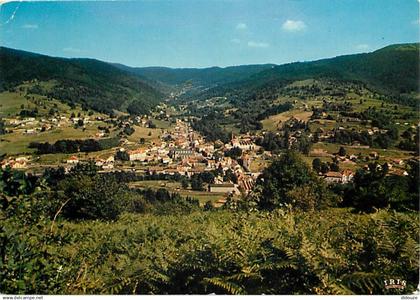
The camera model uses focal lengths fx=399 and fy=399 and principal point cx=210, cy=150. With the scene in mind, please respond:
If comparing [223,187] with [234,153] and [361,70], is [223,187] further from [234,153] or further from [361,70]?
[361,70]

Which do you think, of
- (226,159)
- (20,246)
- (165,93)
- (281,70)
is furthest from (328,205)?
(20,246)

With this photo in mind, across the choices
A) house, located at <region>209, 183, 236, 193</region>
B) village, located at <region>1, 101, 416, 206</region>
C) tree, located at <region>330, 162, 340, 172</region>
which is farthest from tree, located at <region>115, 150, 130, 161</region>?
tree, located at <region>330, 162, 340, 172</region>

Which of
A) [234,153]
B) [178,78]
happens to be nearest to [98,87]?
[178,78]

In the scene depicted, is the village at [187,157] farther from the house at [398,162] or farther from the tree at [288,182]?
the tree at [288,182]

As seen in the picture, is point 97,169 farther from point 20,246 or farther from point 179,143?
point 20,246

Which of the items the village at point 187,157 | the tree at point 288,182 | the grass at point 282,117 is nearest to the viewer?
the village at point 187,157

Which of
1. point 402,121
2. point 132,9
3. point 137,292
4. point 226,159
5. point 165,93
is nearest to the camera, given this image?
point 137,292

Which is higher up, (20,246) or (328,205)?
(20,246)

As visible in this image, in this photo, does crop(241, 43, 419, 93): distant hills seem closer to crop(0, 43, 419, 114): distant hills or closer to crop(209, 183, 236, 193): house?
crop(0, 43, 419, 114): distant hills

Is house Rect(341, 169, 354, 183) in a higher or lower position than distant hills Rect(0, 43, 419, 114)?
lower

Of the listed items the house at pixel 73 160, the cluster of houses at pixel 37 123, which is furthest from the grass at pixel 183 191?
the cluster of houses at pixel 37 123

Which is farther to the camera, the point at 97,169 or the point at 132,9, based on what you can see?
the point at 97,169
